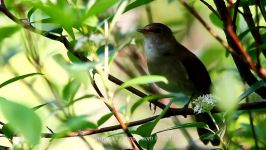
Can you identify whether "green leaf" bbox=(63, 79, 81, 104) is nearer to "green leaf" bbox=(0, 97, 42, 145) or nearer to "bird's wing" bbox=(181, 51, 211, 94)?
"green leaf" bbox=(0, 97, 42, 145)

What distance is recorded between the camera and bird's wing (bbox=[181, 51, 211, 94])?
8.80 feet

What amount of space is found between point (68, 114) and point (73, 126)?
21.2 inches

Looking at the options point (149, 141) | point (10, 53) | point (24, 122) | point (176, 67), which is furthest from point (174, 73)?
point (24, 122)

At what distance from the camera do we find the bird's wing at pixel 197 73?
268cm

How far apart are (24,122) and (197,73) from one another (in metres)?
1.96

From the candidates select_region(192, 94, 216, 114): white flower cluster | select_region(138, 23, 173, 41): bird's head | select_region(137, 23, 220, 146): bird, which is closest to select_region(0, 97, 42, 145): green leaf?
select_region(192, 94, 216, 114): white flower cluster

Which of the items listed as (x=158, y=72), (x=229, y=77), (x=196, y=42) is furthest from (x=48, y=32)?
(x=196, y=42)

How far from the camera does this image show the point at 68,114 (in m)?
1.46

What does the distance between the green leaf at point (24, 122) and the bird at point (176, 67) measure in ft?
5.65

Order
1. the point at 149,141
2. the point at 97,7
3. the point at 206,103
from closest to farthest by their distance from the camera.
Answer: the point at 97,7 < the point at 206,103 < the point at 149,141

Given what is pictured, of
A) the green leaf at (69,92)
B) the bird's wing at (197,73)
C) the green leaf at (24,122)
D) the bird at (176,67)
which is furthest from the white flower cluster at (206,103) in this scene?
the bird's wing at (197,73)

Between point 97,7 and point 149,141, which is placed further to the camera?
point 149,141

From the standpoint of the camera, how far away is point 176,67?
279 centimetres

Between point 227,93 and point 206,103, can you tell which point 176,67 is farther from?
point 227,93
